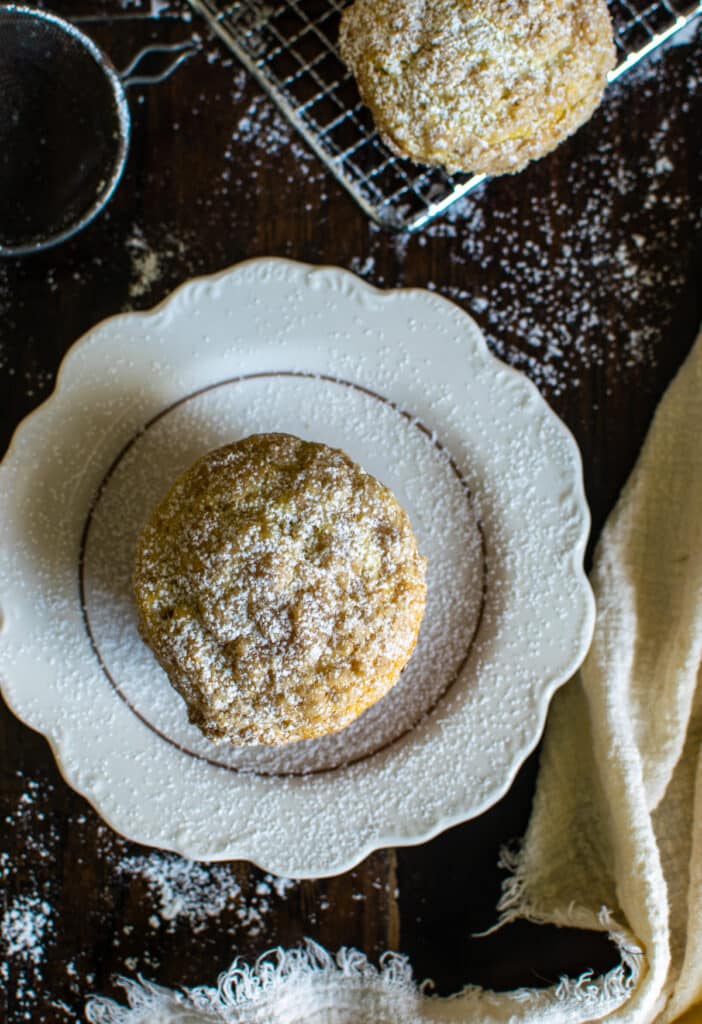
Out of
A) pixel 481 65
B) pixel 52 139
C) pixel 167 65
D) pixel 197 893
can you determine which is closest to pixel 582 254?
pixel 481 65

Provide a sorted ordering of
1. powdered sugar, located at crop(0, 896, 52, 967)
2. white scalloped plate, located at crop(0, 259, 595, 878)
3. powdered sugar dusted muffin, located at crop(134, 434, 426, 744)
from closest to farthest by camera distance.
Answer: powdered sugar dusted muffin, located at crop(134, 434, 426, 744) < white scalloped plate, located at crop(0, 259, 595, 878) < powdered sugar, located at crop(0, 896, 52, 967)

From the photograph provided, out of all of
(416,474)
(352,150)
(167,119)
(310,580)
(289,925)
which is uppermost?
(167,119)

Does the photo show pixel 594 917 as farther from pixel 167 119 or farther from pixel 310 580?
pixel 167 119

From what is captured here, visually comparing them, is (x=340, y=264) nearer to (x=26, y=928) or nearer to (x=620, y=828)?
(x=620, y=828)

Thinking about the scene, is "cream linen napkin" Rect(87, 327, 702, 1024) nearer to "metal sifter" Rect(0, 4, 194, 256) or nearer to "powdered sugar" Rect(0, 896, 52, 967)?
"powdered sugar" Rect(0, 896, 52, 967)

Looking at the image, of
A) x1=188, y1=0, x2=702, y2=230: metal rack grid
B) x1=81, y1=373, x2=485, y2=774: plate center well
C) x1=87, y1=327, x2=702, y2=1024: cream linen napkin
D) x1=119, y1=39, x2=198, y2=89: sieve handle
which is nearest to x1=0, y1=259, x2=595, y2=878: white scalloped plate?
x1=81, y1=373, x2=485, y2=774: plate center well

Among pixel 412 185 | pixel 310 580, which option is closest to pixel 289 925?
pixel 310 580
